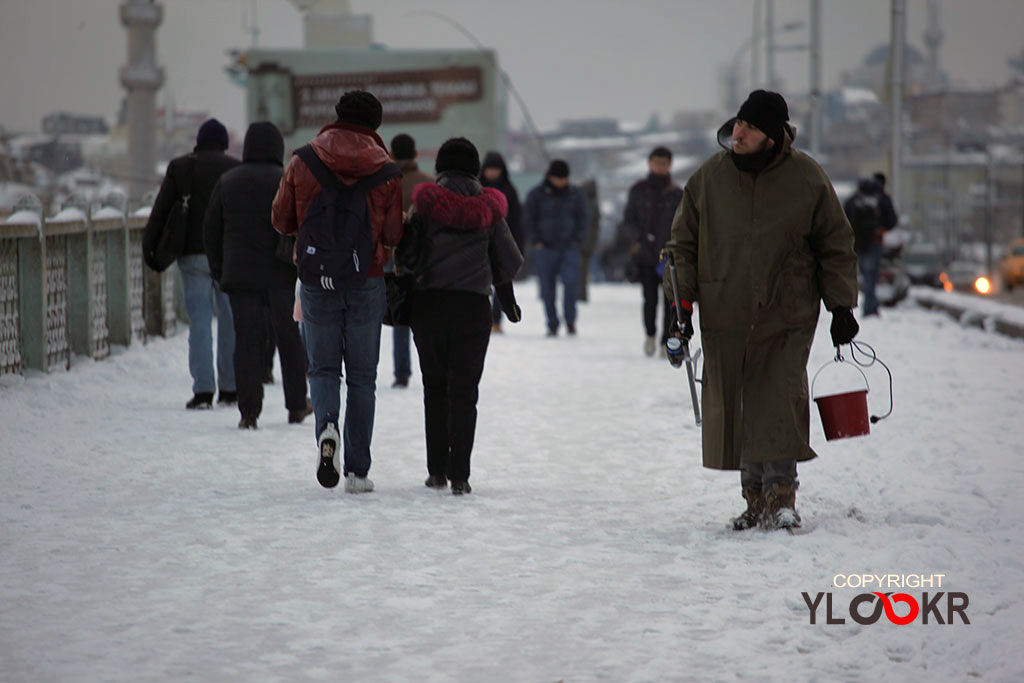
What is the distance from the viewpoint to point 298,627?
4.79 meters

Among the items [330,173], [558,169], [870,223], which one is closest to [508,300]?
[330,173]

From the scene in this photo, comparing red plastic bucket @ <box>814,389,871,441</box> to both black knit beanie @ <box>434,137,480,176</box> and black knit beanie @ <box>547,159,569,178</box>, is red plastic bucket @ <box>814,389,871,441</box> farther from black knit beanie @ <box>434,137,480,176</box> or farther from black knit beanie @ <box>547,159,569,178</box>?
black knit beanie @ <box>547,159,569,178</box>

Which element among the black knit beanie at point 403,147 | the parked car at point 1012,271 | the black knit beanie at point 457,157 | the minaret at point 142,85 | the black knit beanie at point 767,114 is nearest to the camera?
the black knit beanie at point 767,114

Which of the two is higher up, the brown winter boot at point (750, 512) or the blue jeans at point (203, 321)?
the blue jeans at point (203, 321)

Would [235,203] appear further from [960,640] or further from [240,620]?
[960,640]

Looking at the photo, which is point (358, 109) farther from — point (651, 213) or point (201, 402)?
point (651, 213)

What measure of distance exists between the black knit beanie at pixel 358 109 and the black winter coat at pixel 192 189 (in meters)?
2.99

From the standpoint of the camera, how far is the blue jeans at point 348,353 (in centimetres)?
713

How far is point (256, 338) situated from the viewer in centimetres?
929

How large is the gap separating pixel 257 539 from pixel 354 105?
2092mm

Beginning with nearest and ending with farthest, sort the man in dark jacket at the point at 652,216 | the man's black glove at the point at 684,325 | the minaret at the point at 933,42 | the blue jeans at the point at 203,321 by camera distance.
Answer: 1. the man's black glove at the point at 684,325
2. the blue jeans at the point at 203,321
3. the man in dark jacket at the point at 652,216
4. the minaret at the point at 933,42

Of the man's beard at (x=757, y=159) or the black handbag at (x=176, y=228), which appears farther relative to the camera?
the black handbag at (x=176, y=228)

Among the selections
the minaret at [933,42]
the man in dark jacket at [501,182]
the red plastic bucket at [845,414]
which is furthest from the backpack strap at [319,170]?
the minaret at [933,42]

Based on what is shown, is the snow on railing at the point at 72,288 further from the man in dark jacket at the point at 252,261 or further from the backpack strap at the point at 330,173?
the backpack strap at the point at 330,173
